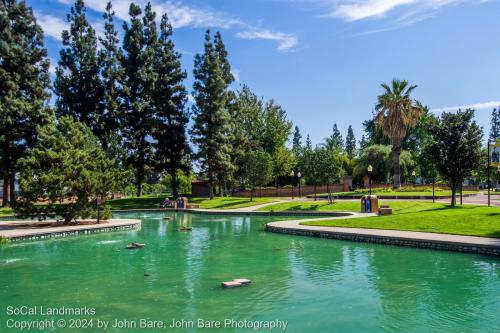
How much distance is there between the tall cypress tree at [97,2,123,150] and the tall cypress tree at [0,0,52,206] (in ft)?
22.0

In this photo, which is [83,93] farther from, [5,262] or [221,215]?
[5,262]

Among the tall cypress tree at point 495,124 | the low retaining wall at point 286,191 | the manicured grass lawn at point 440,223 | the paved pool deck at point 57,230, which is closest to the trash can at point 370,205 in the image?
the manicured grass lawn at point 440,223

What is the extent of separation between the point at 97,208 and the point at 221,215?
12.9m

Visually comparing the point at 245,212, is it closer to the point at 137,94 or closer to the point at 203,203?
the point at 203,203

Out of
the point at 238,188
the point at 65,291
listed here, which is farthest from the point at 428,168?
the point at 65,291

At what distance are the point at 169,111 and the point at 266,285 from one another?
44.9 m

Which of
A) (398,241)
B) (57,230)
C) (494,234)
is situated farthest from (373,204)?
(57,230)

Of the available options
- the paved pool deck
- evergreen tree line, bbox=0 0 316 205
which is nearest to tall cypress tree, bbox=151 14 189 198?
evergreen tree line, bbox=0 0 316 205

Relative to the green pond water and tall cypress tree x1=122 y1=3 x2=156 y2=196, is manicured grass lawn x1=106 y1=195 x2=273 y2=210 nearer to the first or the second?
tall cypress tree x1=122 y1=3 x2=156 y2=196

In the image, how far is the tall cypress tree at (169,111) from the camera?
181 feet

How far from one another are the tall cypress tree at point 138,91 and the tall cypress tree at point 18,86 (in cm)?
966

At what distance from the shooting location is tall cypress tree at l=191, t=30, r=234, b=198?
53.4m

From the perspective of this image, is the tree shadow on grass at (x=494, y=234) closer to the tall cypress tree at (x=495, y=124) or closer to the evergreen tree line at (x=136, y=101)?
the evergreen tree line at (x=136, y=101)

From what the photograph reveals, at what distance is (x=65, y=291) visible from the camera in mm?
13461
